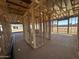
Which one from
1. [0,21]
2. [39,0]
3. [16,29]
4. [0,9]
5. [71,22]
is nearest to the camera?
[0,21]

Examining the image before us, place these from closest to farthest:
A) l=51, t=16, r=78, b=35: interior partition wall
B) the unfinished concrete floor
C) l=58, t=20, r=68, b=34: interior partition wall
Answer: the unfinished concrete floor → l=51, t=16, r=78, b=35: interior partition wall → l=58, t=20, r=68, b=34: interior partition wall

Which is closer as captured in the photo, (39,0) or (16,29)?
(39,0)

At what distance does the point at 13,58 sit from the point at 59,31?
1550 cm

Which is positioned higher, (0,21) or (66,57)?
(0,21)

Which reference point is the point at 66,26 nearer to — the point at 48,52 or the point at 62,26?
the point at 62,26

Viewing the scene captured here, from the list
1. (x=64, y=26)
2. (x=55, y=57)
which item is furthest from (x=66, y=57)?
(x=64, y=26)

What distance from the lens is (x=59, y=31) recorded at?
66.3 ft

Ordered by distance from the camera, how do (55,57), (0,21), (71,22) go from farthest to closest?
(71,22), (55,57), (0,21)

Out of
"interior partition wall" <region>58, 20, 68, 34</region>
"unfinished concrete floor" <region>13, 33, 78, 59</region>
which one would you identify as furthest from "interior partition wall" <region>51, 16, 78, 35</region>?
"unfinished concrete floor" <region>13, 33, 78, 59</region>

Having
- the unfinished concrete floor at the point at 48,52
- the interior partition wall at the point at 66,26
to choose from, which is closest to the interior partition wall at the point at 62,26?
the interior partition wall at the point at 66,26

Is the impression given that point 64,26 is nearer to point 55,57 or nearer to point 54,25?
point 54,25

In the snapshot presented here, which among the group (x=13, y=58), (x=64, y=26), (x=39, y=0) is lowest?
(x=13, y=58)

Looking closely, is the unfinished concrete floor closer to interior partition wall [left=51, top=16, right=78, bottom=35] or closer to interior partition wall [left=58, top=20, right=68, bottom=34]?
interior partition wall [left=51, top=16, right=78, bottom=35]

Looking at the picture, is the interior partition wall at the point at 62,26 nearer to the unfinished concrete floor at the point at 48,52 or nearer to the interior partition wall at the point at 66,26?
the interior partition wall at the point at 66,26
